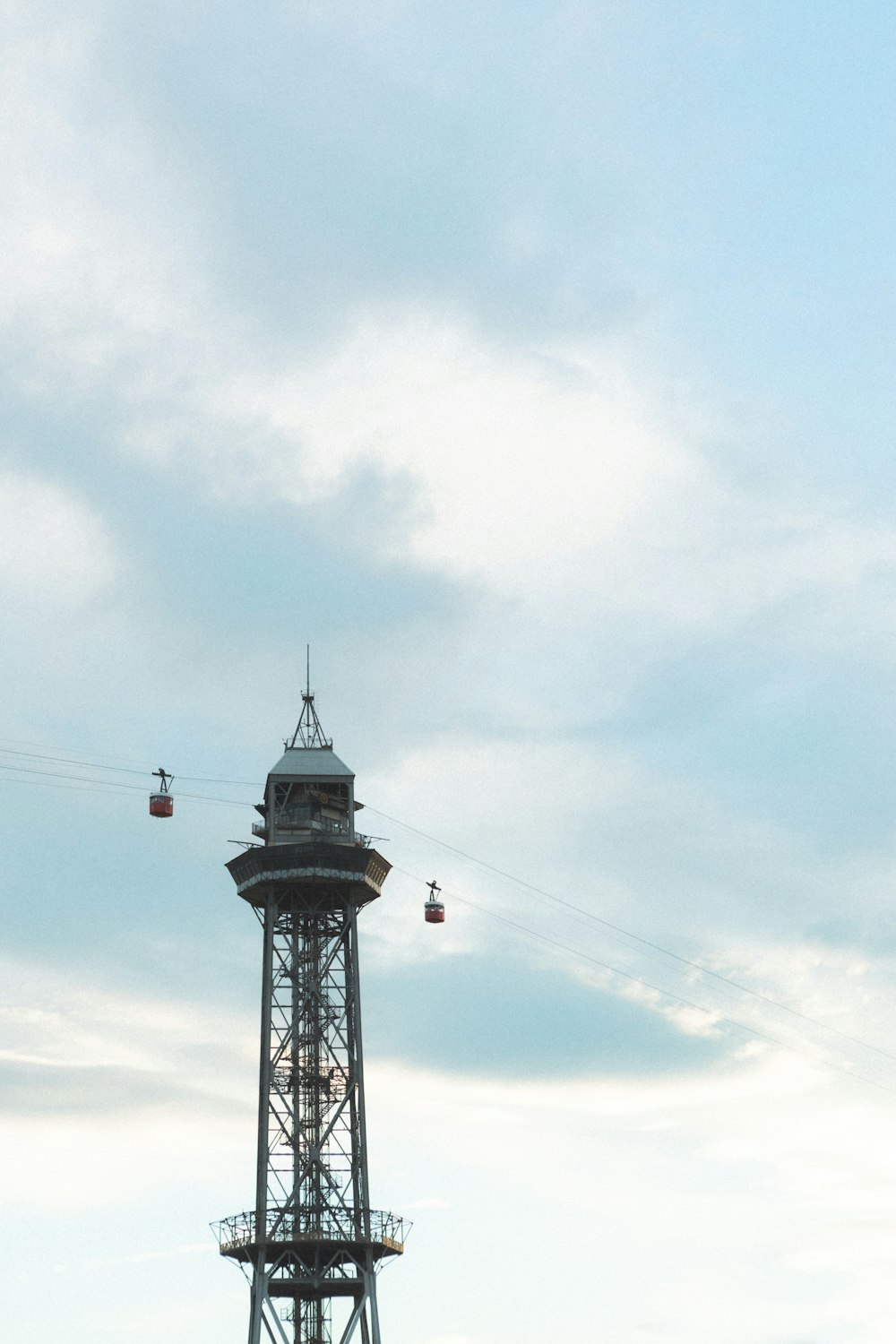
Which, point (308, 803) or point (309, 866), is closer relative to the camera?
point (309, 866)

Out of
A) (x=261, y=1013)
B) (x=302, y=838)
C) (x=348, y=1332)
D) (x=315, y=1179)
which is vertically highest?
(x=302, y=838)

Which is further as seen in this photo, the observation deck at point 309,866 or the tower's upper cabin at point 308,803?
the tower's upper cabin at point 308,803

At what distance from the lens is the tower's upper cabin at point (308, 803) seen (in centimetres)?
14538

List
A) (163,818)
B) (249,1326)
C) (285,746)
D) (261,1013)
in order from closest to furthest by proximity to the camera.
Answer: (163,818) < (249,1326) < (261,1013) < (285,746)

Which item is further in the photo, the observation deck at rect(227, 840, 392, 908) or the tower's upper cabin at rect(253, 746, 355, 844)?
the tower's upper cabin at rect(253, 746, 355, 844)

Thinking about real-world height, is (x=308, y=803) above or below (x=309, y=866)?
above

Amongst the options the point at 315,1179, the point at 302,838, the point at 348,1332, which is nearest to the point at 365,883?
the point at 302,838

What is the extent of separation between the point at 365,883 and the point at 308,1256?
25022 millimetres

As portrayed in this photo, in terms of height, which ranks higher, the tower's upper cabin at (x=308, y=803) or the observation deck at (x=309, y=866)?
the tower's upper cabin at (x=308, y=803)

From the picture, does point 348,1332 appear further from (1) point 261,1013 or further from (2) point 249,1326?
(1) point 261,1013

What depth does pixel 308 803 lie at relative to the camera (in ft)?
481

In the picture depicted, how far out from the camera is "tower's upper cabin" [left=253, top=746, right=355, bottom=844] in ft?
477

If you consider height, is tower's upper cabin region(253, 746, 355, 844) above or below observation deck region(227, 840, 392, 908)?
above

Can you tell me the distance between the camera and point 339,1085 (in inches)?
5512
